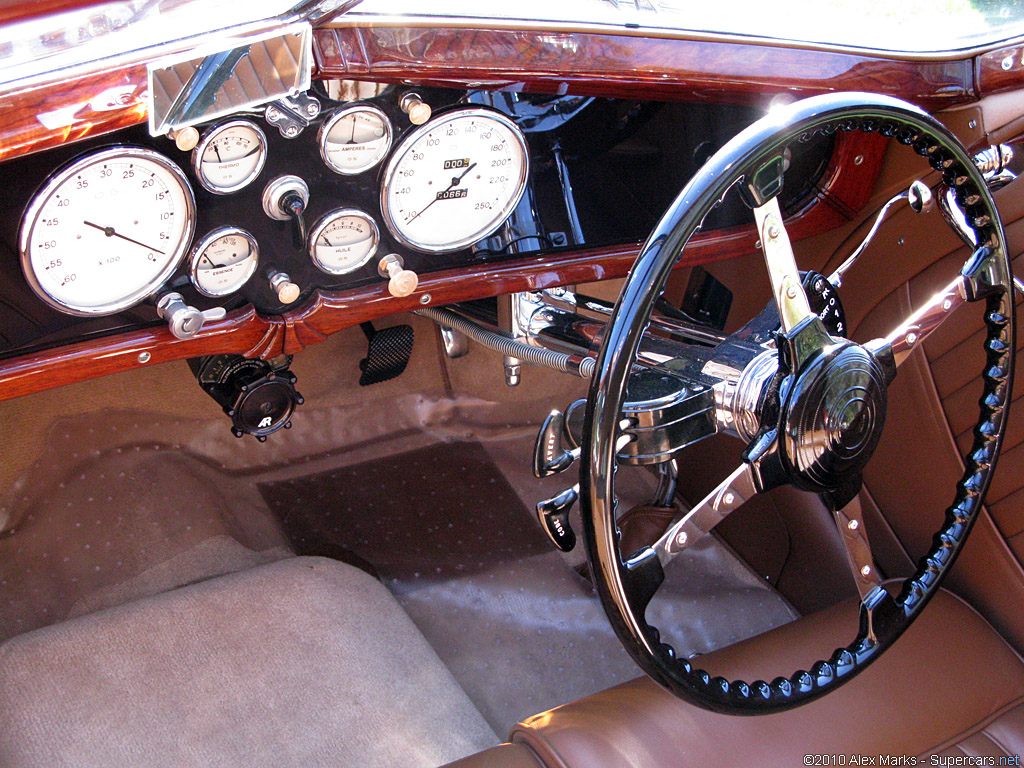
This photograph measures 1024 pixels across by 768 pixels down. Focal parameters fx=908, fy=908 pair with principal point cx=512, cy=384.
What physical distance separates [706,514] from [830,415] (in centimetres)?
16

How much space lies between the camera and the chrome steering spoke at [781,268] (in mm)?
885

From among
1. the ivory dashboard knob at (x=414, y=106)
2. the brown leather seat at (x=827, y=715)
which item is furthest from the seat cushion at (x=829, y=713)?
the ivory dashboard knob at (x=414, y=106)

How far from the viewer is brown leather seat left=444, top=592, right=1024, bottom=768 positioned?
985mm

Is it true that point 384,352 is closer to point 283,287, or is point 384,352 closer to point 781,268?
A: point 283,287

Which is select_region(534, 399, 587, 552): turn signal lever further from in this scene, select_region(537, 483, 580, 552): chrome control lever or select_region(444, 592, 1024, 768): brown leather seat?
select_region(444, 592, 1024, 768): brown leather seat

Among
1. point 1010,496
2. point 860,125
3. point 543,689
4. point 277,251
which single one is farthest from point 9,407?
point 1010,496

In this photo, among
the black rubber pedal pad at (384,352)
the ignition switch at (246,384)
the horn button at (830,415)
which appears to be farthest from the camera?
the black rubber pedal pad at (384,352)

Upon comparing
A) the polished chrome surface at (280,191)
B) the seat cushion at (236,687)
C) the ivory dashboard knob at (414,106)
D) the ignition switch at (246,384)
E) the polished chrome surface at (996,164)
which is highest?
the ivory dashboard knob at (414,106)

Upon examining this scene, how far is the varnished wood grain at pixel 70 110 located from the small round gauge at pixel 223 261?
0.21m

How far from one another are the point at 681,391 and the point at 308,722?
0.81 meters

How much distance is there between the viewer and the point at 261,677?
4.78ft

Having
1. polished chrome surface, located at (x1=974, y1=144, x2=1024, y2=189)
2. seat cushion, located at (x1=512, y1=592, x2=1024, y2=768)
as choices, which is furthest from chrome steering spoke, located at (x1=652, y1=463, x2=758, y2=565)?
polished chrome surface, located at (x1=974, y1=144, x2=1024, y2=189)

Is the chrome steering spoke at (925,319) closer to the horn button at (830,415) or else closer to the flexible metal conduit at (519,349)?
the horn button at (830,415)

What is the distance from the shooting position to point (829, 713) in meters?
1.07
